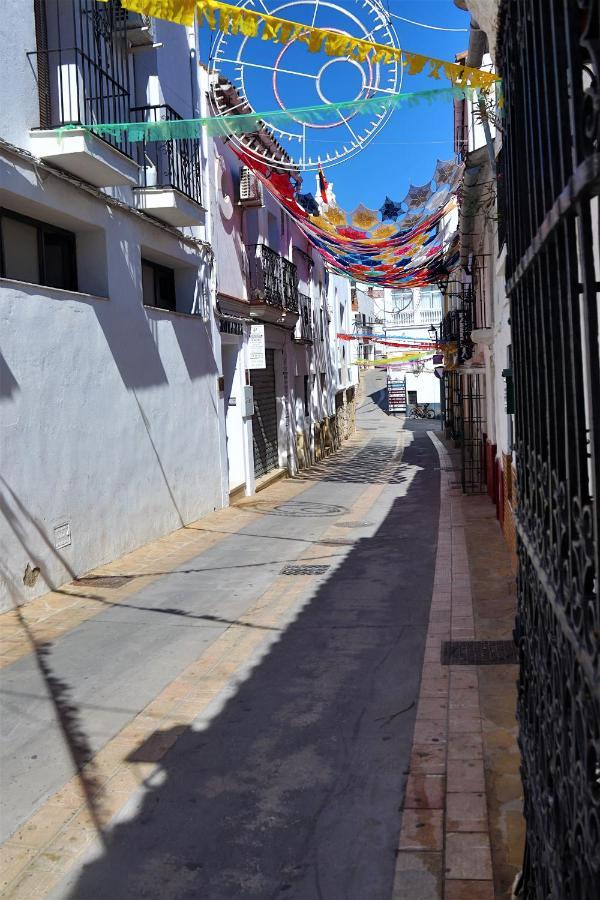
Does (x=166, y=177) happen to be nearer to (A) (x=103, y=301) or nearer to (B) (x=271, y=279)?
(A) (x=103, y=301)

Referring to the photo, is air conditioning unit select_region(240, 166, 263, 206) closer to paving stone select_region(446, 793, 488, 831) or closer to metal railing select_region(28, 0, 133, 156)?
metal railing select_region(28, 0, 133, 156)

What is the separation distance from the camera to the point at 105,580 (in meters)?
9.83

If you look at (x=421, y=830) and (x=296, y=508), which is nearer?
(x=421, y=830)

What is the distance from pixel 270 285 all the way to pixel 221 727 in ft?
49.5

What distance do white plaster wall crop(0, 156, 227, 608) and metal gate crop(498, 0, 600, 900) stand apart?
6545mm

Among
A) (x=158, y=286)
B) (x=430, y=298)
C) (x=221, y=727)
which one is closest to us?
(x=221, y=727)

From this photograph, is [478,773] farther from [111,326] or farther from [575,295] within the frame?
[111,326]

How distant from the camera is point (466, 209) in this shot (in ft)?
42.3

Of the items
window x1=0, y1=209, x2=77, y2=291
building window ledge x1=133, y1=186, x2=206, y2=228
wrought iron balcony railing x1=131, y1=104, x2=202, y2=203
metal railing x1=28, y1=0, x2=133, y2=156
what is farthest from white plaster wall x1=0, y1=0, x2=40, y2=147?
building window ledge x1=133, y1=186, x2=206, y2=228

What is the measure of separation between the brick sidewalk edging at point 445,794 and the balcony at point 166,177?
7600 millimetres

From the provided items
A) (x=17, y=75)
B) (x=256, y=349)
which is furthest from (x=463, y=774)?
(x=256, y=349)

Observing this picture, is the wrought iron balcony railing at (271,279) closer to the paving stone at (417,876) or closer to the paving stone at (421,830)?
the paving stone at (421,830)

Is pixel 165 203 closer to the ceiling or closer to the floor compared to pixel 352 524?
closer to the ceiling

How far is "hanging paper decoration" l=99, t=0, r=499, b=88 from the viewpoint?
18.4 ft
